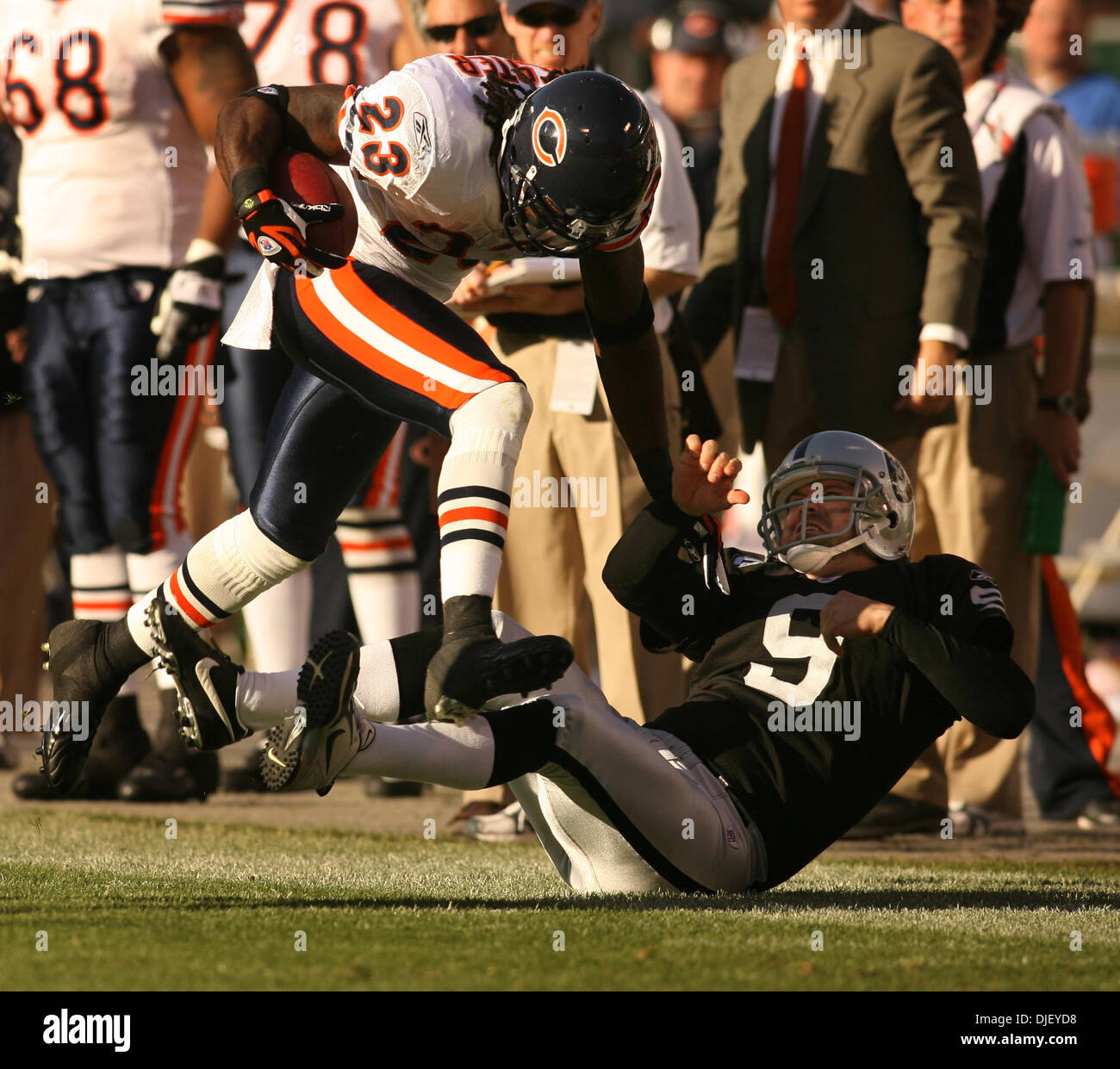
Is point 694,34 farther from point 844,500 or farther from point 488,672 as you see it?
point 488,672

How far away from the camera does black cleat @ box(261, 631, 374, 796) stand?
3.91 m

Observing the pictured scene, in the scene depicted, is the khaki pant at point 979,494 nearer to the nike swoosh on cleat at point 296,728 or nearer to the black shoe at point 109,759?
the black shoe at point 109,759

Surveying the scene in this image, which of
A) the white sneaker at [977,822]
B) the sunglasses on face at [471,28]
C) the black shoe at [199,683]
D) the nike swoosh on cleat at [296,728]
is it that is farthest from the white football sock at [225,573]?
the white sneaker at [977,822]

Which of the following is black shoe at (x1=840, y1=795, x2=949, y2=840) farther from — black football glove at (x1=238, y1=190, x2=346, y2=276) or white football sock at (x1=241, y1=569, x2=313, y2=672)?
black football glove at (x1=238, y1=190, x2=346, y2=276)

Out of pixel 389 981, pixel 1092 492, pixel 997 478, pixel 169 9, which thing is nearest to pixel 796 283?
pixel 997 478

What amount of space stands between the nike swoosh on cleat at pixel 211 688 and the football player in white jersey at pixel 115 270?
7.50 feet

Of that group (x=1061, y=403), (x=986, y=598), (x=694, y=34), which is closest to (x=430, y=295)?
(x=986, y=598)

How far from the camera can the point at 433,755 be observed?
4105 mm

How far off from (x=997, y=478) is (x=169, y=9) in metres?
3.08

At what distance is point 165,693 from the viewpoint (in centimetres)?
654

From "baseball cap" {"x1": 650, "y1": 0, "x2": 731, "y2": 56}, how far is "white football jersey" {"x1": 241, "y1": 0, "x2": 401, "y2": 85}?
2.58 metres

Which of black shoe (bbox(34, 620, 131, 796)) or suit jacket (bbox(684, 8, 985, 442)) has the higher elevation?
suit jacket (bbox(684, 8, 985, 442))

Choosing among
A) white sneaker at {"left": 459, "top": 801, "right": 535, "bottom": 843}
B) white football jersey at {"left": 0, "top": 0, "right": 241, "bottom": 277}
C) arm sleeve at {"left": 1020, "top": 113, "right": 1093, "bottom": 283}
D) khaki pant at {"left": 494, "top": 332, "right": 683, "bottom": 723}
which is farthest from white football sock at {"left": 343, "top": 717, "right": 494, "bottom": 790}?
arm sleeve at {"left": 1020, "top": 113, "right": 1093, "bottom": 283}
